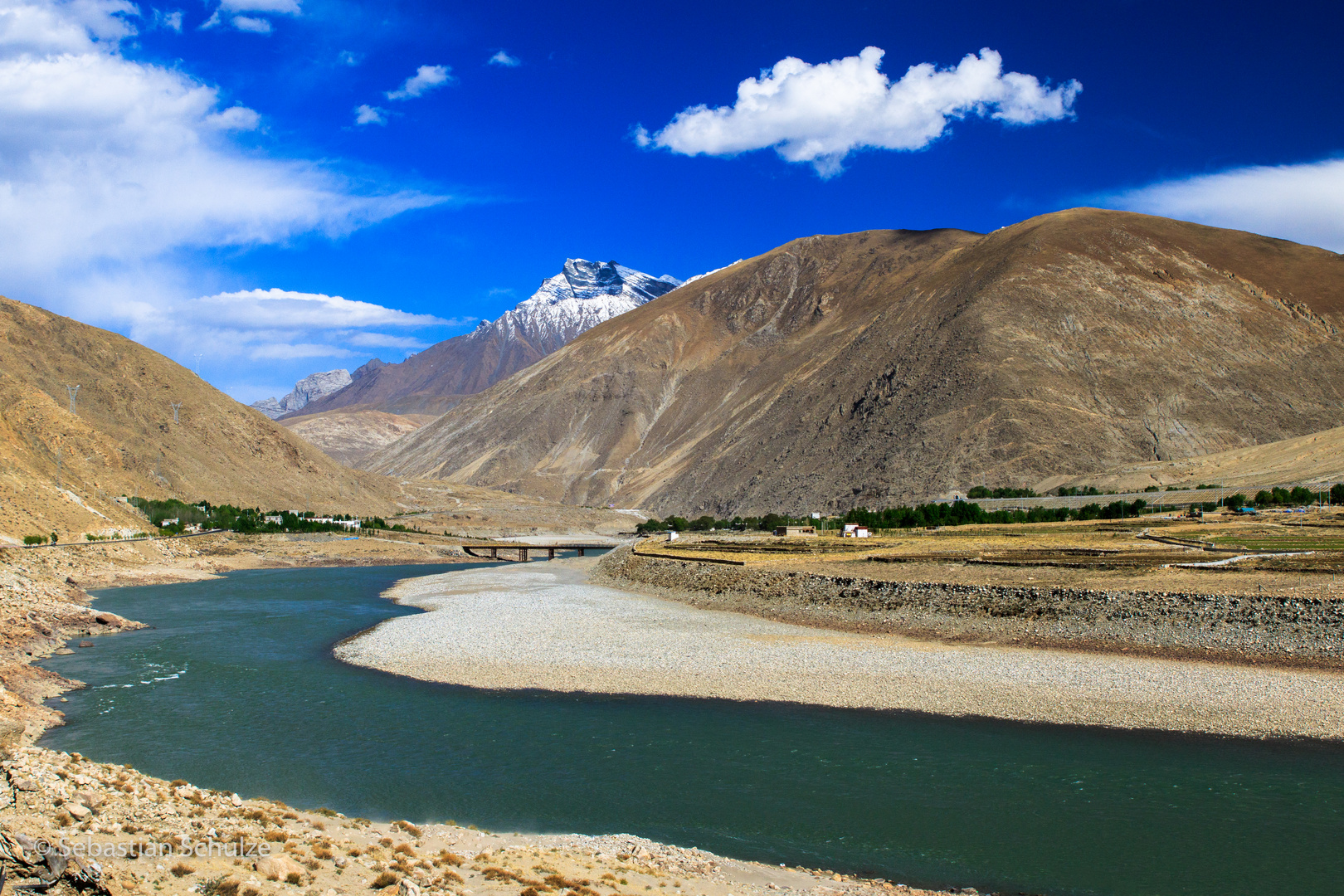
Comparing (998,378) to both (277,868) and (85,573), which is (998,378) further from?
(277,868)

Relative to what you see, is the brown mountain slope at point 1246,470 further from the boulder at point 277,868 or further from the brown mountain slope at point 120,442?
the brown mountain slope at point 120,442

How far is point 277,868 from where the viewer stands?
10.6 m

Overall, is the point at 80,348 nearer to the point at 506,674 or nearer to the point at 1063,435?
the point at 506,674

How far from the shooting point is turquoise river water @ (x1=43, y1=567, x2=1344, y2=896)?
49.0 ft

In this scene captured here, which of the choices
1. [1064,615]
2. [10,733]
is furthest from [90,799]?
[1064,615]

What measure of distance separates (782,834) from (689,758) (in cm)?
471

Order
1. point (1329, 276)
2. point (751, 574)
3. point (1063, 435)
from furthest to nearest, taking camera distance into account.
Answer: point (1329, 276) < point (1063, 435) < point (751, 574)

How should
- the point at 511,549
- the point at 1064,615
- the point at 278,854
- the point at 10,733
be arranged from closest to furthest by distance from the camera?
the point at 278,854 → the point at 10,733 → the point at 1064,615 → the point at 511,549

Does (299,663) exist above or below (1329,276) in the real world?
below

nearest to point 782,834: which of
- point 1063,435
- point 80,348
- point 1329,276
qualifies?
point 1063,435

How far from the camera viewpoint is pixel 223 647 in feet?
113

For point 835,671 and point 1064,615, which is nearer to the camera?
point 835,671

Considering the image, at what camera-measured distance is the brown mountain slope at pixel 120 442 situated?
6750 cm

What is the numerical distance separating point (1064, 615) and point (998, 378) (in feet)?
251
